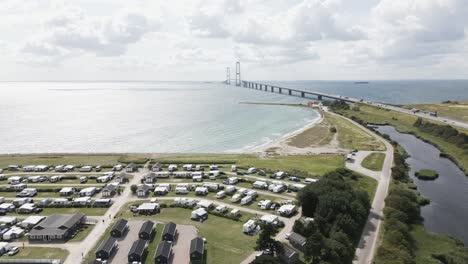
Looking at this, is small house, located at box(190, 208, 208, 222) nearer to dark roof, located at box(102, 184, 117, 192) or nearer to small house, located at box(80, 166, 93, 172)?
dark roof, located at box(102, 184, 117, 192)

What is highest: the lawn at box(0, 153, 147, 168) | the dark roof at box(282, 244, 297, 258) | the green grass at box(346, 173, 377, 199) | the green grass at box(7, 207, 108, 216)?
the dark roof at box(282, 244, 297, 258)

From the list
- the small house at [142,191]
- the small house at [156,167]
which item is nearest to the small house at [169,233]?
the small house at [142,191]

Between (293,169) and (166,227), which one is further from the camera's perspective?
(293,169)

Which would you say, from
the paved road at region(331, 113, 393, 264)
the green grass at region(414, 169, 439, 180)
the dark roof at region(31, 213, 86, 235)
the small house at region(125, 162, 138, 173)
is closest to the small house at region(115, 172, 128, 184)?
the small house at region(125, 162, 138, 173)

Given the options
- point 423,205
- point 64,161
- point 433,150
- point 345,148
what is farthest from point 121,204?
point 433,150

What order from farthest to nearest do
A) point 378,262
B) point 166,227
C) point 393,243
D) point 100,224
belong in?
point 100,224, point 166,227, point 393,243, point 378,262

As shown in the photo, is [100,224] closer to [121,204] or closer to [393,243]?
Answer: [121,204]
